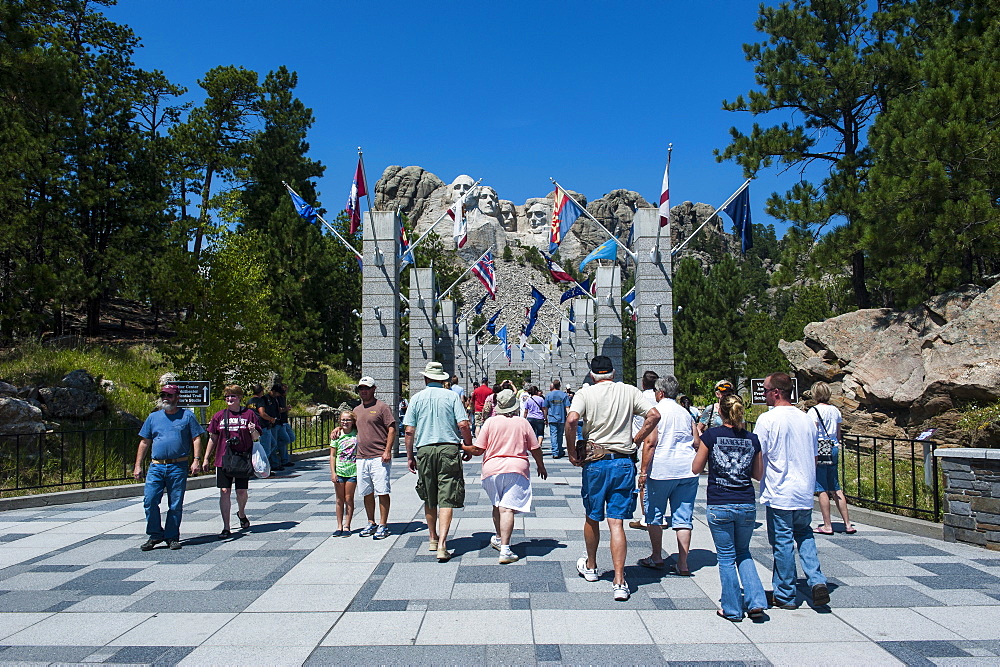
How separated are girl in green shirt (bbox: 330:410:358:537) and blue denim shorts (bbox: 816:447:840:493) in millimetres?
Answer: 5078

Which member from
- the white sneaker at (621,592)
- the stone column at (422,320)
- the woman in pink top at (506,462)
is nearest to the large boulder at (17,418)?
the woman in pink top at (506,462)

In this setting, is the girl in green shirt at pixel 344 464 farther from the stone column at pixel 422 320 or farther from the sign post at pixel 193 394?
the stone column at pixel 422 320

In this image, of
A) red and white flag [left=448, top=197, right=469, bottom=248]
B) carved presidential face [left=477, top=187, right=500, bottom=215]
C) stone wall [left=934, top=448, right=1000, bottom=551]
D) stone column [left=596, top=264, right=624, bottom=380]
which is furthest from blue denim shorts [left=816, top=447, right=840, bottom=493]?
carved presidential face [left=477, top=187, right=500, bottom=215]

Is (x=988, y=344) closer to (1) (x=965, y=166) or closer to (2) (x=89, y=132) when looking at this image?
(1) (x=965, y=166)

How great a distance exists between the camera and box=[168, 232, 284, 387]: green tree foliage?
52.6ft

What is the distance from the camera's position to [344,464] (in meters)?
7.97

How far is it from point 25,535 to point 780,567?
805cm

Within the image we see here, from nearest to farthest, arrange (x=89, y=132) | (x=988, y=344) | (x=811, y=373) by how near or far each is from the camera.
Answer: (x=988, y=344) → (x=811, y=373) → (x=89, y=132)

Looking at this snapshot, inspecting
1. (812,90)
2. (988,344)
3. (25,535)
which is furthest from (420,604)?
(812,90)

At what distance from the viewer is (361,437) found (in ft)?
25.2

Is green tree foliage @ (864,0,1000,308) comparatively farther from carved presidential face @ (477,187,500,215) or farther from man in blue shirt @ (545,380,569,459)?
carved presidential face @ (477,187,500,215)

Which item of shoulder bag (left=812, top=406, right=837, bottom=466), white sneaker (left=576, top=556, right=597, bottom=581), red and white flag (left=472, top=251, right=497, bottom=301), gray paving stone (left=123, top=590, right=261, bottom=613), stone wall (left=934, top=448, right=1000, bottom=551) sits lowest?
gray paving stone (left=123, top=590, right=261, bottom=613)

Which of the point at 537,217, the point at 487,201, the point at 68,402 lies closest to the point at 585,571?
the point at 68,402

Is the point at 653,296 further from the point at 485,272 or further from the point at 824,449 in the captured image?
the point at 824,449
